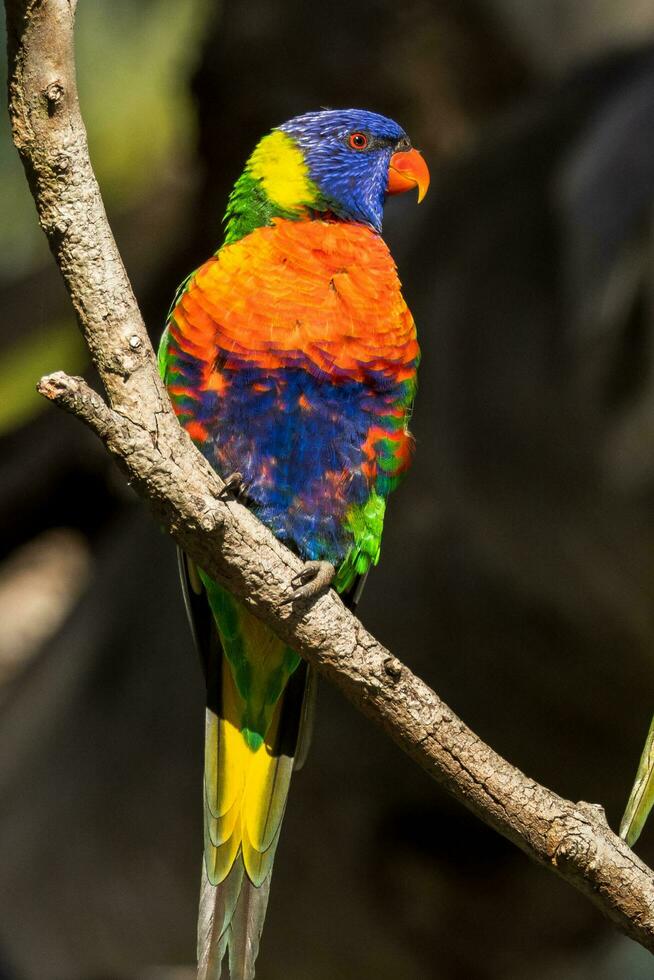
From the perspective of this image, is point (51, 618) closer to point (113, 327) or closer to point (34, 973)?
point (34, 973)

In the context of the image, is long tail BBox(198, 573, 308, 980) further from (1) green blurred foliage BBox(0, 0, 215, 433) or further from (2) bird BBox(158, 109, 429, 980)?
(1) green blurred foliage BBox(0, 0, 215, 433)

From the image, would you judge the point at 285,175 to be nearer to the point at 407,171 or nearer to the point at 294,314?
the point at 407,171

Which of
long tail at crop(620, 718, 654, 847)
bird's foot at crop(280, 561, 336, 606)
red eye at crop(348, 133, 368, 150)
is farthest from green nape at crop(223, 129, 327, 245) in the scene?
long tail at crop(620, 718, 654, 847)

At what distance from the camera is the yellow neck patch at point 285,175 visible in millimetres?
1952

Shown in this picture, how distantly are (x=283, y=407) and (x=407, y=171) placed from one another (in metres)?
0.53

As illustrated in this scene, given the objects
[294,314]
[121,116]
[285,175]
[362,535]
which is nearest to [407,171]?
[285,175]

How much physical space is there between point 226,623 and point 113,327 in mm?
797

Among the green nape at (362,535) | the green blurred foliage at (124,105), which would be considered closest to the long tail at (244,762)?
the green nape at (362,535)

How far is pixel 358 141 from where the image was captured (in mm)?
2035

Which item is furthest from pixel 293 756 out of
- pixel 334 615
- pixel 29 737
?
pixel 29 737

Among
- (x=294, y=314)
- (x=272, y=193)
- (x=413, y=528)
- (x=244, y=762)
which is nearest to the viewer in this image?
(x=294, y=314)

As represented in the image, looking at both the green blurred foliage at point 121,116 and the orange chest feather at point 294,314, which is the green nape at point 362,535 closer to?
the orange chest feather at point 294,314

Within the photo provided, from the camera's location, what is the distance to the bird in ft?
5.84

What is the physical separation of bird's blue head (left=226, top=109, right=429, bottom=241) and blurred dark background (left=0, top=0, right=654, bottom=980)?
99cm
